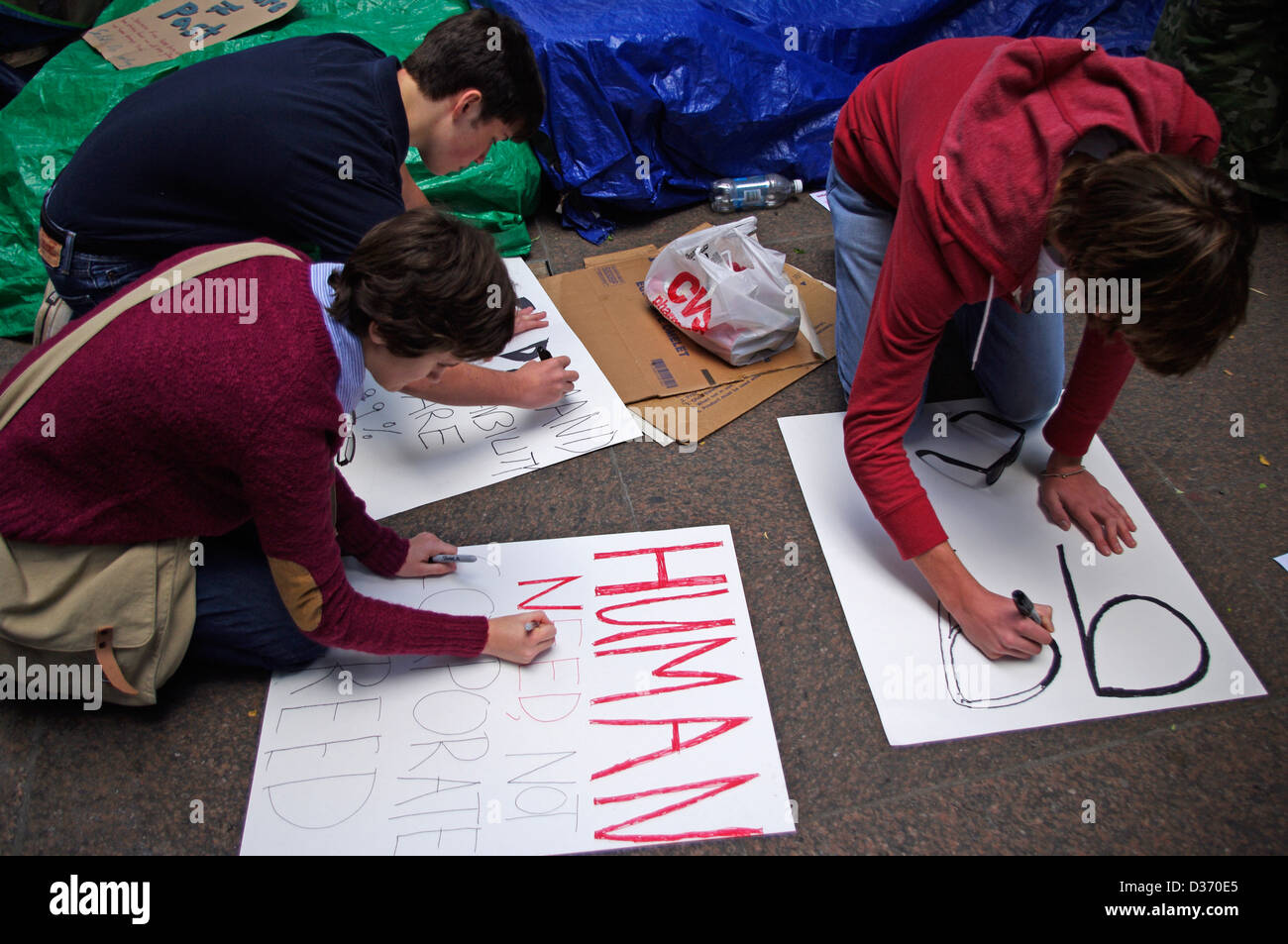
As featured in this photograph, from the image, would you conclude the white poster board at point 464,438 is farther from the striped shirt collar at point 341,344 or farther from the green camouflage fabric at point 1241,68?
the green camouflage fabric at point 1241,68

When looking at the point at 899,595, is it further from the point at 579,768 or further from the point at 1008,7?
the point at 1008,7

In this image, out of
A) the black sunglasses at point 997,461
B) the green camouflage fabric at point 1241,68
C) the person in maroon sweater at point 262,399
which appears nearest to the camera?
the person in maroon sweater at point 262,399

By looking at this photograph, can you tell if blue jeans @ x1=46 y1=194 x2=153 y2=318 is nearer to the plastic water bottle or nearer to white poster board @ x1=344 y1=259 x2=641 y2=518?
white poster board @ x1=344 y1=259 x2=641 y2=518

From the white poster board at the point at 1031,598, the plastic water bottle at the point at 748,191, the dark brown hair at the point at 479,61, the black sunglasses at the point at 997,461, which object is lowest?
the white poster board at the point at 1031,598

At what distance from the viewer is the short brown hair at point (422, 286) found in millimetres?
869

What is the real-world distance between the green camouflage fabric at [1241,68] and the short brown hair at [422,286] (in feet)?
6.26

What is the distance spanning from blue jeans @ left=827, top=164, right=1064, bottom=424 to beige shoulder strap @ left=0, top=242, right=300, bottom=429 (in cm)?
97

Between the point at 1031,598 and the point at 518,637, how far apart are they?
30.8 inches

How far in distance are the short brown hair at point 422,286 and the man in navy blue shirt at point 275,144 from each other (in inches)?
15.3

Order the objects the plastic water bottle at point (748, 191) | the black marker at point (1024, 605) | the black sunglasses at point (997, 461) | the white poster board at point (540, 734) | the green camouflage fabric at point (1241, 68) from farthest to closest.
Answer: the plastic water bottle at point (748, 191)
the green camouflage fabric at point (1241, 68)
the black sunglasses at point (997, 461)
the black marker at point (1024, 605)
the white poster board at point (540, 734)

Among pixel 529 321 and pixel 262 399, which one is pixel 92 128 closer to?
pixel 529 321

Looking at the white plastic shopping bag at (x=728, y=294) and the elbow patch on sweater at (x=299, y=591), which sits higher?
the elbow patch on sweater at (x=299, y=591)

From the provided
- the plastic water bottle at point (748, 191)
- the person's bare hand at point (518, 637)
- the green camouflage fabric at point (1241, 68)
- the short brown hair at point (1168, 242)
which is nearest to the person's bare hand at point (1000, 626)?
the short brown hair at point (1168, 242)

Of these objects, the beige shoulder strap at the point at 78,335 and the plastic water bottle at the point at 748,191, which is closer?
the beige shoulder strap at the point at 78,335
